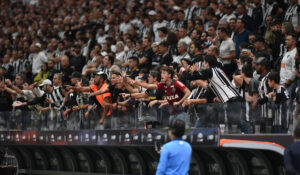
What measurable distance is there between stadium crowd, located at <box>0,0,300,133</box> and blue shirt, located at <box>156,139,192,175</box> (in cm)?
239

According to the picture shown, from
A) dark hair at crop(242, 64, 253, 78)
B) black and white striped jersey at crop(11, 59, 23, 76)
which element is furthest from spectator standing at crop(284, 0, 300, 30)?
black and white striped jersey at crop(11, 59, 23, 76)

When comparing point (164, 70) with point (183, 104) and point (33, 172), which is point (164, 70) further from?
point (33, 172)

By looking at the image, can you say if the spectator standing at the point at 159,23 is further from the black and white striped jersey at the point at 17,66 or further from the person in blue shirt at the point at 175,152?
the person in blue shirt at the point at 175,152

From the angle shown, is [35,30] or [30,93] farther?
[35,30]

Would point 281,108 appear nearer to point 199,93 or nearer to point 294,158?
point 199,93

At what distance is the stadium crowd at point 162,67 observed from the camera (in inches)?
379

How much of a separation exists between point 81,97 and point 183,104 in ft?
13.0

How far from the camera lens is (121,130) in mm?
11703

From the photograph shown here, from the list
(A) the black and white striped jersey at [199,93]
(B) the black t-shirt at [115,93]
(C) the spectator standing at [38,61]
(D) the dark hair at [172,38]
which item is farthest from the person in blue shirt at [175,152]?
(C) the spectator standing at [38,61]

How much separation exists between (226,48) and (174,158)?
705 centimetres

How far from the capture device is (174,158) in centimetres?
636

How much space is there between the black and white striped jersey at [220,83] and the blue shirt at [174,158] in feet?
11.9

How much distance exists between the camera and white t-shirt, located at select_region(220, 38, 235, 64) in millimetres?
12967

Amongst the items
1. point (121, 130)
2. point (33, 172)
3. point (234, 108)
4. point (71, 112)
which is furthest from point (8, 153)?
point (234, 108)
